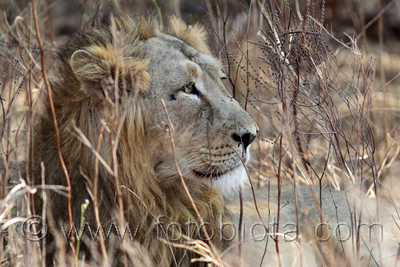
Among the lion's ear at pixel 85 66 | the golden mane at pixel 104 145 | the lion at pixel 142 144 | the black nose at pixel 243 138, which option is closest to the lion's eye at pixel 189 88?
the lion at pixel 142 144

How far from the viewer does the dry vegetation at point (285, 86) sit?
2.63 metres

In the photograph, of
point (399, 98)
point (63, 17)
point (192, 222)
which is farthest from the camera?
point (63, 17)

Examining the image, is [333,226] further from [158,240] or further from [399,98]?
[399,98]

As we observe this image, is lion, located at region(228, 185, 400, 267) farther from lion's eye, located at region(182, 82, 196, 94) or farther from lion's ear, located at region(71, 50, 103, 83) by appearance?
lion's ear, located at region(71, 50, 103, 83)

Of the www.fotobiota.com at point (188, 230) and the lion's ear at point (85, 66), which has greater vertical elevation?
the lion's ear at point (85, 66)

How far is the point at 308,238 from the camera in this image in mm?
3248

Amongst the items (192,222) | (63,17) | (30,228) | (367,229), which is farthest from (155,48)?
(63,17)

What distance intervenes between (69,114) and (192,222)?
0.94 metres

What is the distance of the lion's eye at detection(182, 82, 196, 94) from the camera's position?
2701 millimetres

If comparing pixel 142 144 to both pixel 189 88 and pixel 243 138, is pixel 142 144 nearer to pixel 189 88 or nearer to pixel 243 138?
pixel 189 88

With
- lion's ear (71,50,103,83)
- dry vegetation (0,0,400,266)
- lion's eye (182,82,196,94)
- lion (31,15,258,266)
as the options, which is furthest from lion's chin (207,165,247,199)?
lion's ear (71,50,103,83)

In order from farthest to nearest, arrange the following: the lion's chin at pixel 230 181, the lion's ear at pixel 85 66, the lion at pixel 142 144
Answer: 1. the lion's chin at pixel 230 181
2. the lion at pixel 142 144
3. the lion's ear at pixel 85 66

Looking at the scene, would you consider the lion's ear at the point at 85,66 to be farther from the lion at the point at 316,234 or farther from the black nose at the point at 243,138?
the lion at the point at 316,234

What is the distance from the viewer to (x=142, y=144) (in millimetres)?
2621
